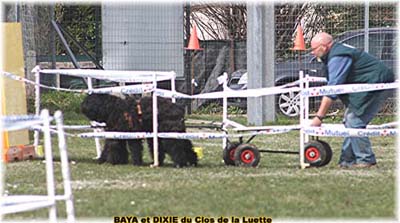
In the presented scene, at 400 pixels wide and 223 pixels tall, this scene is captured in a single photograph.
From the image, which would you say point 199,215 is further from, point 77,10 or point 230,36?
point 77,10

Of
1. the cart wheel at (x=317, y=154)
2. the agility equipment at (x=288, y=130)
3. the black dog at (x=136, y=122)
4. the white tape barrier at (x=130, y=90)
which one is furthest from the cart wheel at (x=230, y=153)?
the white tape barrier at (x=130, y=90)

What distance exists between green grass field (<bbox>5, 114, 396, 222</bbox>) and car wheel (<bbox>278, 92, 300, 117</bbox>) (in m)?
6.79

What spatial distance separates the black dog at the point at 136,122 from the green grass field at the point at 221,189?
20 cm

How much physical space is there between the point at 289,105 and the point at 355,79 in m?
7.96

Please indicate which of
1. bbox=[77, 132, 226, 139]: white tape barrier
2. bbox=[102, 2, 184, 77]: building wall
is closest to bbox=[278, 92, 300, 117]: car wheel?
bbox=[102, 2, 184, 77]: building wall

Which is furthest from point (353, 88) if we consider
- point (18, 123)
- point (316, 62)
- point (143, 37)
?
point (143, 37)

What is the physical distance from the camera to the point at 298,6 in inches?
764

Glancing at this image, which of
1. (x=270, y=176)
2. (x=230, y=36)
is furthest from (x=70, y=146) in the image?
(x=230, y=36)

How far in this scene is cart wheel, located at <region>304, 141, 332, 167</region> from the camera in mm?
9827

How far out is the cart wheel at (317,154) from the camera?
32.2 feet

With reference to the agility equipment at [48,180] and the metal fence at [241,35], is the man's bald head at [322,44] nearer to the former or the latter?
the agility equipment at [48,180]

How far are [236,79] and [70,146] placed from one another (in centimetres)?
760

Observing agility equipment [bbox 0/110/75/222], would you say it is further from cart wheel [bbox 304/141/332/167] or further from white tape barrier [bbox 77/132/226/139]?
cart wheel [bbox 304/141/332/167]

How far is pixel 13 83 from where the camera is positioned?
1070cm
